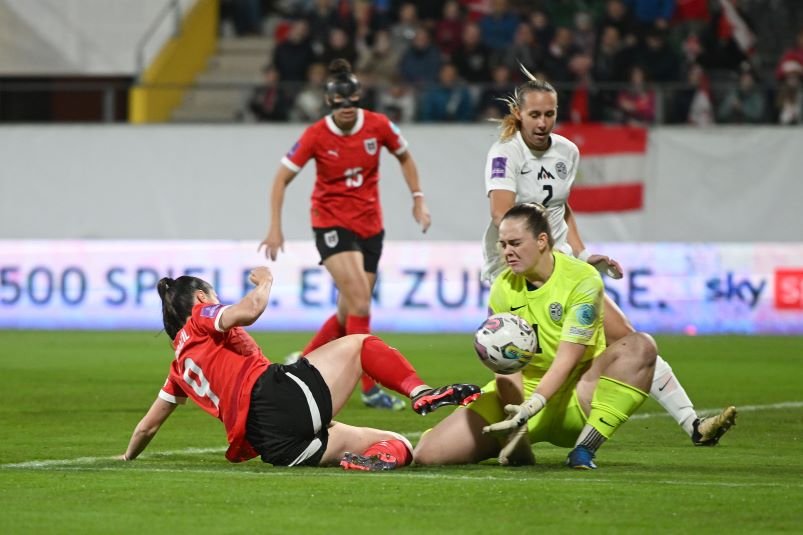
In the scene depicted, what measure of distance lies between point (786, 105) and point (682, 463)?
11.5 metres

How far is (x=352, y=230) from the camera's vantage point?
11961mm

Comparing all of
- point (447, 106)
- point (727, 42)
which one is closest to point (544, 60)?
point (447, 106)

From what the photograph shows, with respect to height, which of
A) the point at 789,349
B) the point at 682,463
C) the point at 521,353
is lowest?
the point at 789,349

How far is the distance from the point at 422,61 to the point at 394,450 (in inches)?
521

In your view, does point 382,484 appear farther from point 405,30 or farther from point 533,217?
point 405,30

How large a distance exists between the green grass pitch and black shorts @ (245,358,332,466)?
0.11 meters

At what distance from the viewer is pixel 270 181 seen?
1922 centimetres

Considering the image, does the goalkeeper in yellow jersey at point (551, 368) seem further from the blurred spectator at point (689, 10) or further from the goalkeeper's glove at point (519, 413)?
the blurred spectator at point (689, 10)

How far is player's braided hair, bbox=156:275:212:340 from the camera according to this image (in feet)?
25.2

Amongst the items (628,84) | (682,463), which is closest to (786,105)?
(628,84)

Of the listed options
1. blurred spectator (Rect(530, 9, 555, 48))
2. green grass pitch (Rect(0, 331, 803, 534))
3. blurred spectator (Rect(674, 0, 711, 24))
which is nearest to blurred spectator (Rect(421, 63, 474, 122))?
blurred spectator (Rect(530, 9, 555, 48))

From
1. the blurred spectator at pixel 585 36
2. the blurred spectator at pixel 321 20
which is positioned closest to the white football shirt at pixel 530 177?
the blurred spectator at pixel 585 36

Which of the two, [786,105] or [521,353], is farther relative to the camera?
[786,105]

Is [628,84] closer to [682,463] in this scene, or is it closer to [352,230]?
[352,230]
